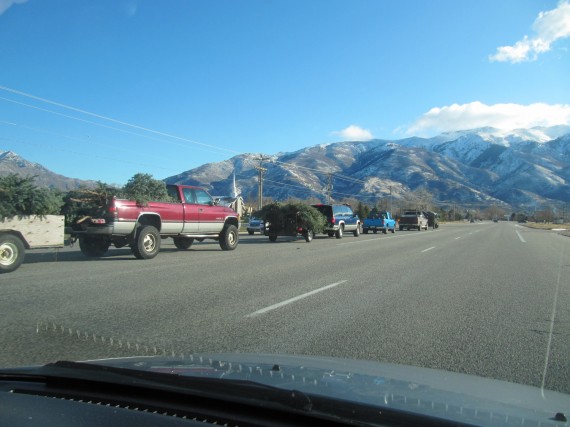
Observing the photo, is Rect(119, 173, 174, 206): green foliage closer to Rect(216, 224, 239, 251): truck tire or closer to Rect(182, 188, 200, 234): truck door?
Rect(182, 188, 200, 234): truck door

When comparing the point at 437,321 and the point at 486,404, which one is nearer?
the point at 486,404

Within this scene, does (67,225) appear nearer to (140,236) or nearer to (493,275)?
(140,236)

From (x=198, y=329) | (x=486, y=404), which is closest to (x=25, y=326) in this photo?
(x=198, y=329)

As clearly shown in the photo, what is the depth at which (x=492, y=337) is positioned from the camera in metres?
6.02

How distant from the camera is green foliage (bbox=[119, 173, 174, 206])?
14.6 m

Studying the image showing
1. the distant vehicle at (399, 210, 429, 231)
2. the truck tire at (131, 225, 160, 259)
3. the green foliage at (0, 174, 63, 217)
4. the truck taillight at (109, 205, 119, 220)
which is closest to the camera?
the green foliage at (0, 174, 63, 217)

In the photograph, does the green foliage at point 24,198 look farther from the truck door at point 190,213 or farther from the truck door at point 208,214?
the truck door at point 208,214

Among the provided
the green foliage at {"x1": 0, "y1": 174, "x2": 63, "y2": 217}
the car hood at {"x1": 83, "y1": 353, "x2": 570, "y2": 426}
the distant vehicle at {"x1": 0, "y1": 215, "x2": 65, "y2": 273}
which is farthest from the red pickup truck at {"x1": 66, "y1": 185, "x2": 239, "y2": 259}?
the car hood at {"x1": 83, "y1": 353, "x2": 570, "y2": 426}

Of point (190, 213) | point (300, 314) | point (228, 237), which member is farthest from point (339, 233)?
point (300, 314)

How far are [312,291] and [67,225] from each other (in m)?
8.62

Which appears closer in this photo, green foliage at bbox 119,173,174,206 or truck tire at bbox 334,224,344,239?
green foliage at bbox 119,173,174,206

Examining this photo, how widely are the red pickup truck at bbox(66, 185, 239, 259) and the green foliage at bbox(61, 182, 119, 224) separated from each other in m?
0.25

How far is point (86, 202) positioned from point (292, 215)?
1212 centimetres

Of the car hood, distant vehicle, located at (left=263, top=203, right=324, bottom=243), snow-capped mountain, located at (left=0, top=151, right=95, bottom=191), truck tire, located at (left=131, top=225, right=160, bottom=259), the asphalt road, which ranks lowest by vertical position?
the asphalt road
